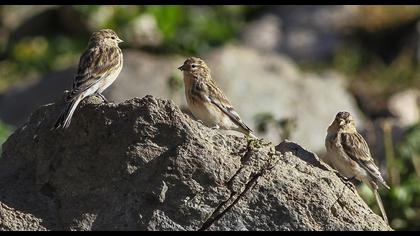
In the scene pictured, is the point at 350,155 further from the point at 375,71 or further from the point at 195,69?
the point at 375,71

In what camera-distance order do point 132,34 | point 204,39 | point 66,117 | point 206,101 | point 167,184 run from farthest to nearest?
1. point 204,39
2. point 132,34
3. point 206,101
4. point 66,117
5. point 167,184

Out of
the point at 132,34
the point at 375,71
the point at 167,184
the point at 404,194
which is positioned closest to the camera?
the point at 167,184

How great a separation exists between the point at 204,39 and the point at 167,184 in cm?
1413

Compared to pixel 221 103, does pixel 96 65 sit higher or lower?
lower

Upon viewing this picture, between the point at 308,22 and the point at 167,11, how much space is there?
10.3 feet

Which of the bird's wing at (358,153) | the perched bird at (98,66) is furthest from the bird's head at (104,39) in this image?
the bird's wing at (358,153)

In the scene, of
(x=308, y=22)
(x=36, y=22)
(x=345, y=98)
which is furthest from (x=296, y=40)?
(x=36, y=22)

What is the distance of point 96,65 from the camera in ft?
33.8

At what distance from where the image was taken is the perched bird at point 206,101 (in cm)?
1076

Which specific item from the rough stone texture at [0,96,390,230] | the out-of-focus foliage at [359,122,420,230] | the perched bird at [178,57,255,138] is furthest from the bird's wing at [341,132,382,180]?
the out-of-focus foliage at [359,122,420,230]

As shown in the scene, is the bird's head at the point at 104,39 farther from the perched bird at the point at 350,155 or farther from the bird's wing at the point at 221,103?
the perched bird at the point at 350,155

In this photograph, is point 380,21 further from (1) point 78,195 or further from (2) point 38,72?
(1) point 78,195

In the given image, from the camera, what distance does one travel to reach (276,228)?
8203 millimetres

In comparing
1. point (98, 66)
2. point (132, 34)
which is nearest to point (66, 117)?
point (98, 66)
